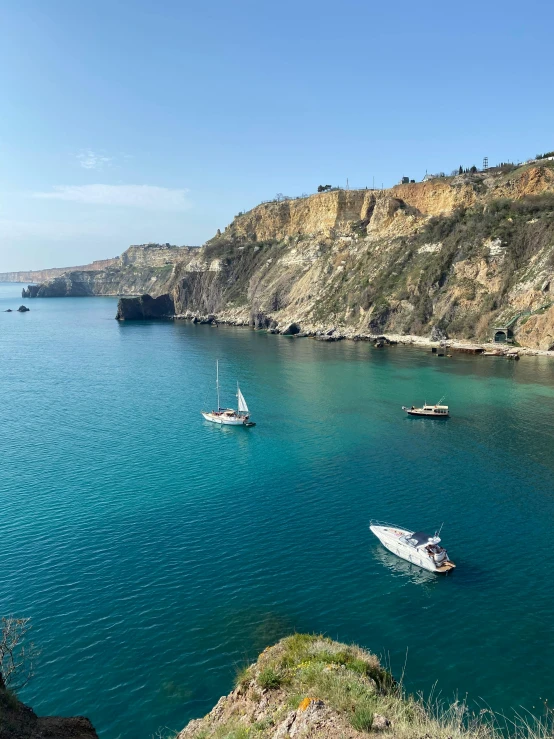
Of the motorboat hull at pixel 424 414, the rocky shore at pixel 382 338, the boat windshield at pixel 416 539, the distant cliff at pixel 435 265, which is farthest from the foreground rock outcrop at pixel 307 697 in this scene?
the distant cliff at pixel 435 265

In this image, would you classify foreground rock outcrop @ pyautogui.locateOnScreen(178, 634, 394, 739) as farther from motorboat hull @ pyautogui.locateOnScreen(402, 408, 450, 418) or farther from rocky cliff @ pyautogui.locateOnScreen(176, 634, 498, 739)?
motorboat hull @ pyautogui.locateOnScreen(402, 408, 450, 418)

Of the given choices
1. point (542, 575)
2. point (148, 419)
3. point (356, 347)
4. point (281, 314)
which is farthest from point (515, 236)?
point (542, 575)

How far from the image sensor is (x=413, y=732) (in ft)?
45.4

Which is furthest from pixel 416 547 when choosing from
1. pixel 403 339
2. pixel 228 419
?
pixel 403 339

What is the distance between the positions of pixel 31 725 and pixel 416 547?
26626 millimetres

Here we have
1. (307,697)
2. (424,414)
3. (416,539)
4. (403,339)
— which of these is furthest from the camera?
(403,339)

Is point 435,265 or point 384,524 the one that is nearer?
point 384,524

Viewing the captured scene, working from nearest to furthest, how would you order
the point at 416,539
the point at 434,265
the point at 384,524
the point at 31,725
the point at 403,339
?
1. the point at 31,725
2. the point at 416,539
3. the point at 384,524
4. the point at 403,339
5. the point at 434,265

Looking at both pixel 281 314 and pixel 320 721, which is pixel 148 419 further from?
pixel 281 314

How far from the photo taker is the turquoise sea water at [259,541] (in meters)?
27.2

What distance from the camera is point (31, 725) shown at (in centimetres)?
1739

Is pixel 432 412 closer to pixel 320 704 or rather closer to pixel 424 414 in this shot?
pixel 424 414

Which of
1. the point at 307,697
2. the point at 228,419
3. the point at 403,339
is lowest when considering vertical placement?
the point at 228,419

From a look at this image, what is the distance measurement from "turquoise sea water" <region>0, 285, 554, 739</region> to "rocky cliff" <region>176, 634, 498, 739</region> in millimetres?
6646
